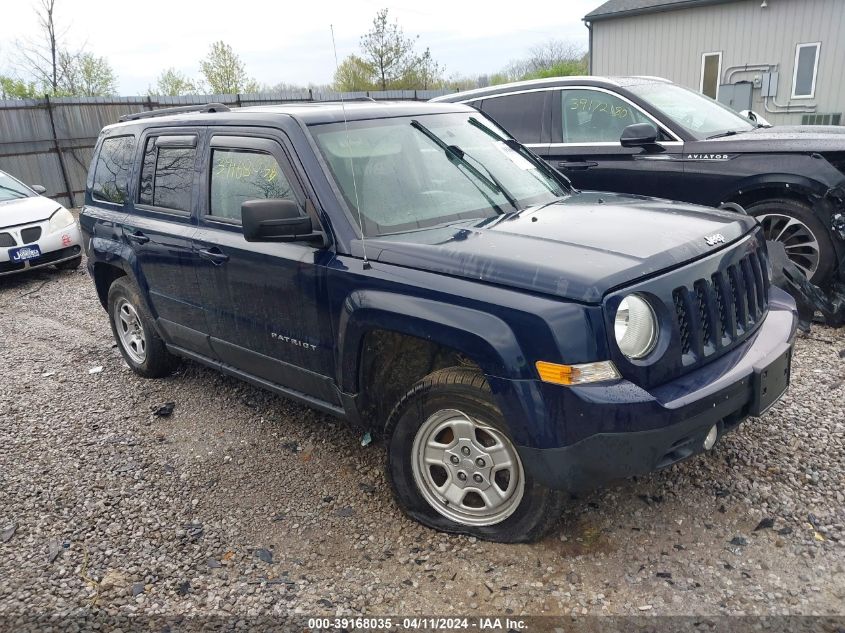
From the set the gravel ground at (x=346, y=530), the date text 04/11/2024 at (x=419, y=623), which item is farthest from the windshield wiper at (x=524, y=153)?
the date text 04/11/2024 at (x=419, y=623)

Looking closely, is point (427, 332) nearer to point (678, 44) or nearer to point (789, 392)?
point (789, 392)

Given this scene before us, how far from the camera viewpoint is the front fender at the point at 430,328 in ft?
8.21

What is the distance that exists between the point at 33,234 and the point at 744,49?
15.7m

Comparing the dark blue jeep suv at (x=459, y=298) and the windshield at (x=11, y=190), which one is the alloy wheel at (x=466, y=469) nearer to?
the dark blue jeep suv at (x=459, y=298)

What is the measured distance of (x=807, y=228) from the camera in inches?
204

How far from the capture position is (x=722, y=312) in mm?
2846

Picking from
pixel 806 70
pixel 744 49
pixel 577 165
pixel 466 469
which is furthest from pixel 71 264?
pixel 806 70

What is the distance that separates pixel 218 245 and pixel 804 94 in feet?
53.4

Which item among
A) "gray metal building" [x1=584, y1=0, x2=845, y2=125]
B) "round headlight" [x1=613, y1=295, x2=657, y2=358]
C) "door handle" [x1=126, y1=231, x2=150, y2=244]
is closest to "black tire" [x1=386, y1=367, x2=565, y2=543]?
"round headlight" [x1=613, y1=295, x2=657, y2=358]

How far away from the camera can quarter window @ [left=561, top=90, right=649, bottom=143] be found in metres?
6.12

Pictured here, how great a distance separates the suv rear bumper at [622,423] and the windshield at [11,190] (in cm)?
922

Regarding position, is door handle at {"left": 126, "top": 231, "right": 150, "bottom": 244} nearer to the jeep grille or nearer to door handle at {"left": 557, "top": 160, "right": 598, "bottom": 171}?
the jeep grille

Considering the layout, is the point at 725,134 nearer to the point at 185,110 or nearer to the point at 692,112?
the point at 692,112

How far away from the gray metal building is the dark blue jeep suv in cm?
1453
